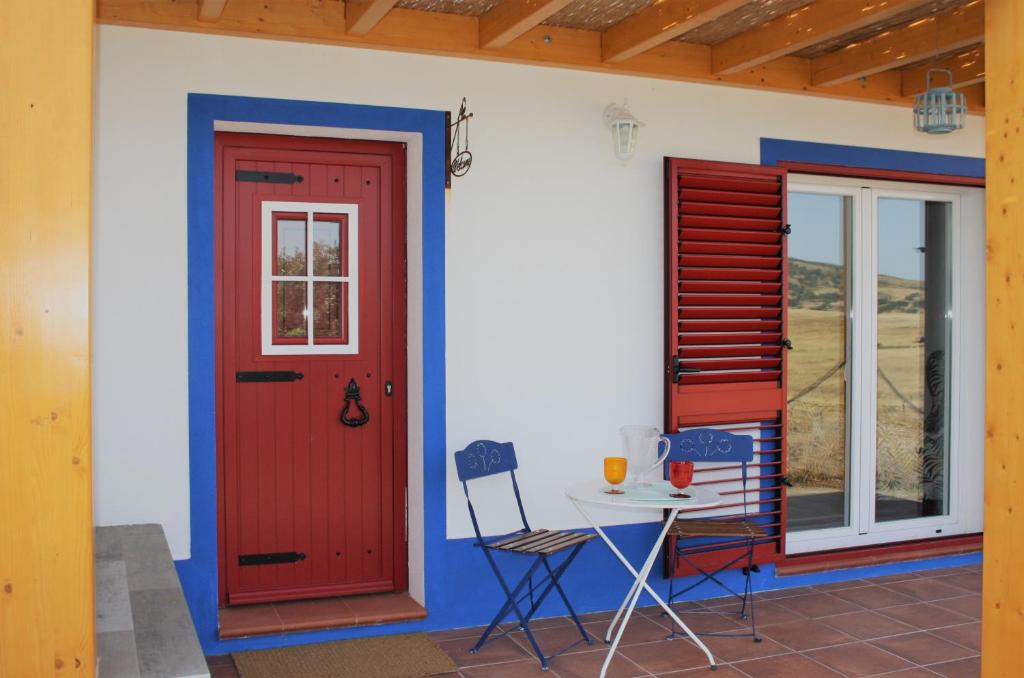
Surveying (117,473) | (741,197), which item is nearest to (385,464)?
(117,473)

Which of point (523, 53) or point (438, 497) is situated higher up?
point (523, 53)

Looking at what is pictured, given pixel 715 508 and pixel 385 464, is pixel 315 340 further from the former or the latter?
pixel 715 508

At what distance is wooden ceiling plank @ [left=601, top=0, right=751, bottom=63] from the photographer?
4547 mm

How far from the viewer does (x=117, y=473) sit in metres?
4.62

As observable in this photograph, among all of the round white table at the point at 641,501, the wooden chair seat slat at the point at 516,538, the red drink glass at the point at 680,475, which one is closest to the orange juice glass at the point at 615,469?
the round white table at the point at 641,501

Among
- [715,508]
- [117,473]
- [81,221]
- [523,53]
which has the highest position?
[523,53]

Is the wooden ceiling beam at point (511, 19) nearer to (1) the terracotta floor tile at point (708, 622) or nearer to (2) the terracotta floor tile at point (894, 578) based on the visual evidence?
(1) the terracotta floor tile at point (708, 622)

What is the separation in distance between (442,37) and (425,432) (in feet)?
6.31

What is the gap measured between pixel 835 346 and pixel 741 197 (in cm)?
129

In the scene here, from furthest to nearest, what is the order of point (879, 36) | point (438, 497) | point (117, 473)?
point (879, 36)
point (438, 497)
point (117, 473)

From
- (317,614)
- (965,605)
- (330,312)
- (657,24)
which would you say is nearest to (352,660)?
(317,614)

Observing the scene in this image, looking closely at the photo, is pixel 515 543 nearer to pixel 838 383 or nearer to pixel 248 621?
pixel 248 621

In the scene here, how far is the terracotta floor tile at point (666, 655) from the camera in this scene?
467cm

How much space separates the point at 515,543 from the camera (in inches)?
188
